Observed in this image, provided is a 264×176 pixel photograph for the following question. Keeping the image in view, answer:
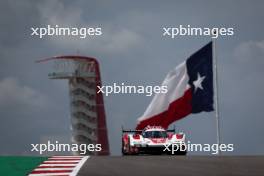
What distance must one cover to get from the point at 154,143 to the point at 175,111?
2.70 meters

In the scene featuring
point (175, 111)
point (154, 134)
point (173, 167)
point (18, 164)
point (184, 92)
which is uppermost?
point (184, 92)

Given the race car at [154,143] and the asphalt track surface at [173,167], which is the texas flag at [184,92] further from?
the asphalt track surface at [173,167]

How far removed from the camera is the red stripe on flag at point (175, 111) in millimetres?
30438

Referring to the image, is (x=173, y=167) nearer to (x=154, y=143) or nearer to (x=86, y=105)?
(x=154, y=143)

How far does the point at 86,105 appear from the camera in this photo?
109562 mm

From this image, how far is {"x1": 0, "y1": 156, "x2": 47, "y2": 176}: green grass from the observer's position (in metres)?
15.8

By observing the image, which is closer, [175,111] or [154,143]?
[154,143]

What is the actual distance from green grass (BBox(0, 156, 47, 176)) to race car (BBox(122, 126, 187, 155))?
9273 millimetres

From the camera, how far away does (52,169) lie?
16.9 m

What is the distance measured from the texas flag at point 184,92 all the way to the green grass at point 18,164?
12.0m

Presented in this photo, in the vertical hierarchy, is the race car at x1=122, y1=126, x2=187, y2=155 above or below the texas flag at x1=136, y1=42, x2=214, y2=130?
below

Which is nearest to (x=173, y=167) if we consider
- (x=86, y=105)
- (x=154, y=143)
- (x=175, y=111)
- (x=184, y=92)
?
(x=154, y=143)

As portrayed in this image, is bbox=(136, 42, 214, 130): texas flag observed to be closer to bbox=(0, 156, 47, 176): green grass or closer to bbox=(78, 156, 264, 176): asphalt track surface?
bbox=(78, 156, 264, 176): asphalt track surface

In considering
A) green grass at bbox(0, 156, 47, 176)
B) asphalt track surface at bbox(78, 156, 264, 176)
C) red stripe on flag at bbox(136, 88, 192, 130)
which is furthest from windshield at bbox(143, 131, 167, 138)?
green grass at bbox(0, 156, 47, 176)
